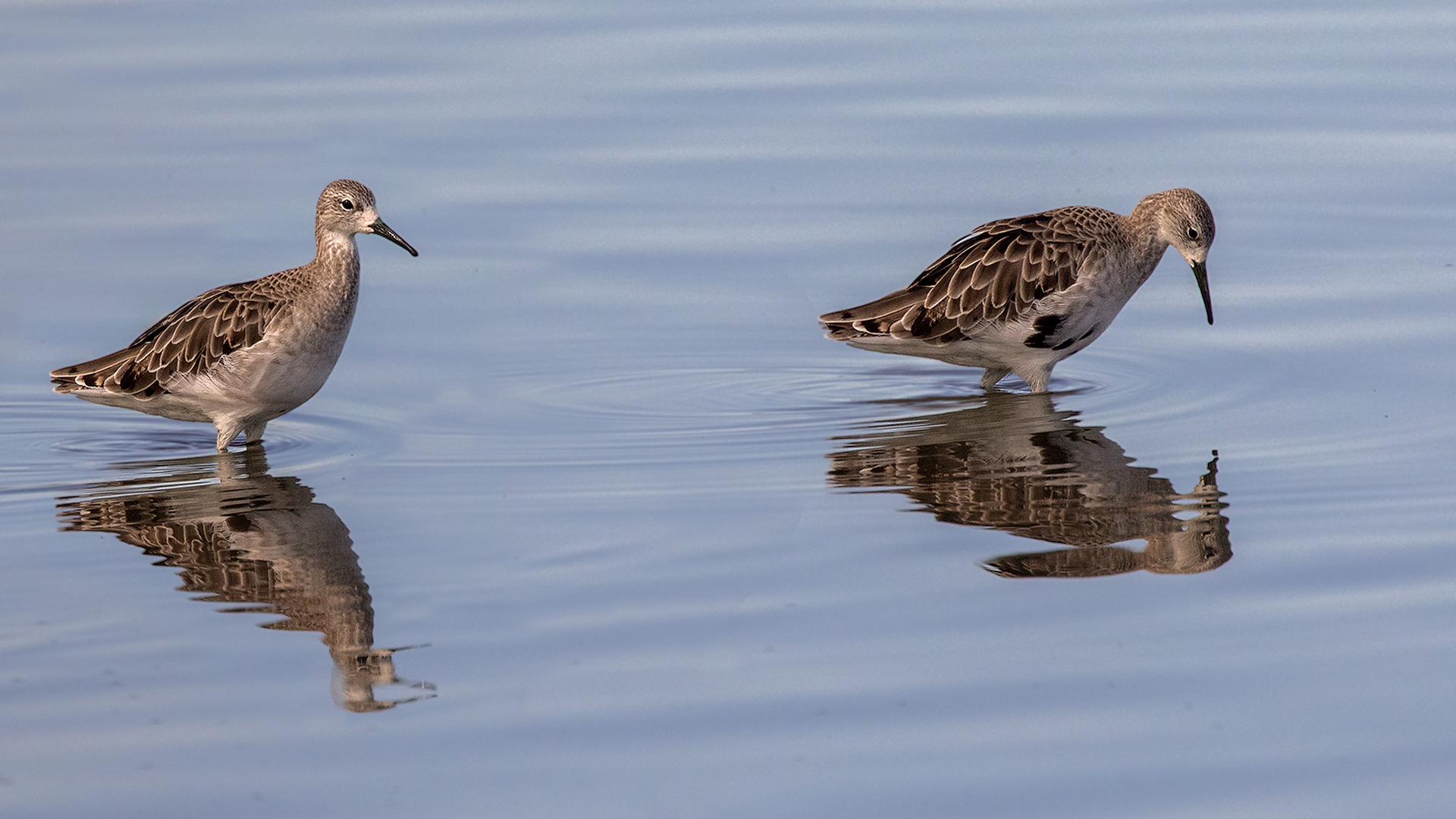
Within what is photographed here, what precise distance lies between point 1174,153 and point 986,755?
35.3 feet

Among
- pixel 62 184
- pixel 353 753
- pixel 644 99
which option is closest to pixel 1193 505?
pixel 353 753

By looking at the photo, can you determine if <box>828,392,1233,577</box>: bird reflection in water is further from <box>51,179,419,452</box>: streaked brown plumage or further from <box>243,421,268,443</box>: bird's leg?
<box>243,421,268,443</box>: bird's leg

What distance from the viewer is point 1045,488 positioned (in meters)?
10.5

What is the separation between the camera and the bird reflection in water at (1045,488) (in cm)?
933

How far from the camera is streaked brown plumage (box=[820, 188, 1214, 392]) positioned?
12805 millimetres

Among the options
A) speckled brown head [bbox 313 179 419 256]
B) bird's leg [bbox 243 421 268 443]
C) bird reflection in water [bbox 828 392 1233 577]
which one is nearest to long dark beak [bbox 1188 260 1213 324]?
bird reflection in water [bbox 828 392 1233 577]

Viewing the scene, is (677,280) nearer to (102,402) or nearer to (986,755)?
(102,402)

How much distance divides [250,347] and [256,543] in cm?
205

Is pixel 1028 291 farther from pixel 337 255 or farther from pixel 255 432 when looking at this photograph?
pixel 255 432

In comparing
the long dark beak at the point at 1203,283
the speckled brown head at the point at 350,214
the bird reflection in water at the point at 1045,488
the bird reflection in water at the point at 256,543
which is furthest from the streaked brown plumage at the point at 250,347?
the long dark beak at the point at 1203,283

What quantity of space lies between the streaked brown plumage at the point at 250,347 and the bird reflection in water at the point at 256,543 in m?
0.42

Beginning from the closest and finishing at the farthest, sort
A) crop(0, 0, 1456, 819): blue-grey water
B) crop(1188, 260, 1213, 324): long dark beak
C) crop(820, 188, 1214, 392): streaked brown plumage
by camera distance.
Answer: crop(0, 0, 1456, 819): blue-grey water, crop(820, 188, 1214, 392): streaked brown plumage, crop(1188, 260, 1213, 324): long dark beak

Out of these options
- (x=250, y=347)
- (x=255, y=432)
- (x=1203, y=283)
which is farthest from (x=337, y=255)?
(x=1203, y=283)

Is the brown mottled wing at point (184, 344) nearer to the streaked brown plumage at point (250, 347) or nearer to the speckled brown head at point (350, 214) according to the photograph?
the streaked brown plumage at point (250, 347)
